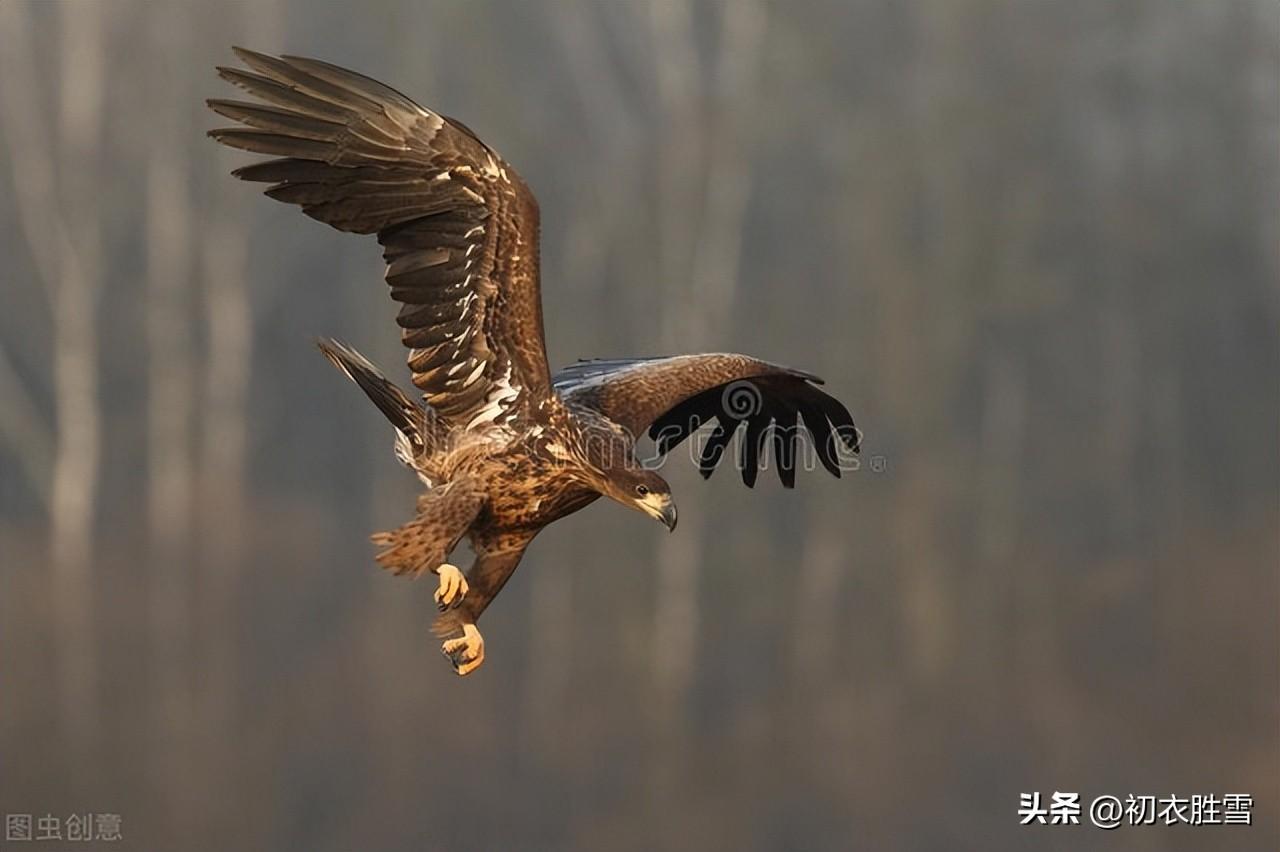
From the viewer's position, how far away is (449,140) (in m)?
4.59

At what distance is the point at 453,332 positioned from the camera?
15.6ft

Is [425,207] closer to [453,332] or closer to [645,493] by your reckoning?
[453,332]

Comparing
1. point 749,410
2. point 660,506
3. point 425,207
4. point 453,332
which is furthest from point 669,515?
point 749,410

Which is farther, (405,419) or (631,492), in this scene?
(405,419)

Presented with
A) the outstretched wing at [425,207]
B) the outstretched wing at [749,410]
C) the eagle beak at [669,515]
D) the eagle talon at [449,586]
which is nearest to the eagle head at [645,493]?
the eagle beak at [669,515]

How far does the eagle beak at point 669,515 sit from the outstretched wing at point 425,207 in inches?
19.4

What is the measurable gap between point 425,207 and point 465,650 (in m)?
1.18

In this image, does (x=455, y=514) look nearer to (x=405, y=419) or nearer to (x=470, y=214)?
(x=405, y=419)

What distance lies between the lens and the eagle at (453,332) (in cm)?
454

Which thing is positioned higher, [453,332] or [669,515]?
[453,332]

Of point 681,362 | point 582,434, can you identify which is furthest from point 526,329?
point 681,362

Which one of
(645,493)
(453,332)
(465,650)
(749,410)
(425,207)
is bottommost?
(465,650)

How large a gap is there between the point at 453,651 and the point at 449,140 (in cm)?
134

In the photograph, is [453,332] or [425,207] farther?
[453,332]
